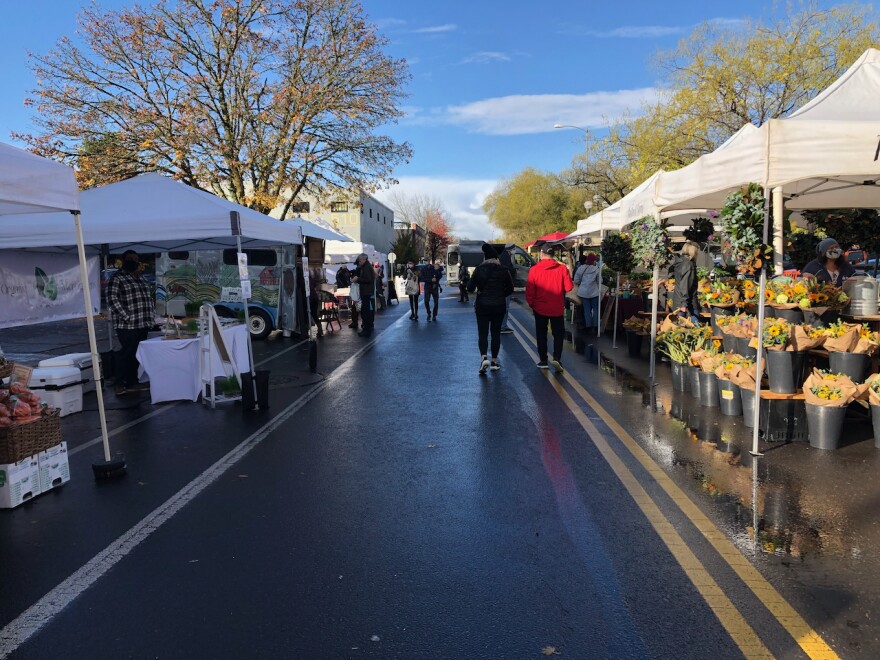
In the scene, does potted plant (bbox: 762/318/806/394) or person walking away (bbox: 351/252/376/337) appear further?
person walking away (bbox: 351/252/376/337)

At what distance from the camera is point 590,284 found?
14.5 metres

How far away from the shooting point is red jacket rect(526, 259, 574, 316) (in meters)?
9.53

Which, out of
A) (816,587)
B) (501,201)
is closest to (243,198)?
(816,587)

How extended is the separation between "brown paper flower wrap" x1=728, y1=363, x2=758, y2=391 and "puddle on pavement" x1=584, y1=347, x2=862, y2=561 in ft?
1.48

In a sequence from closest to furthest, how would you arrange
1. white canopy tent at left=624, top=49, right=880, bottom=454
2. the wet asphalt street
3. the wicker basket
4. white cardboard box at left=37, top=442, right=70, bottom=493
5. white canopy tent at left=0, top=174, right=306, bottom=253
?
the wet asphalt street → the wicker basket → white cardboard box at left=37, top=442, right=70, bottom=493 → white canopy tent at left=624, top=49, right=880, bottom=454 → white canopy tent at left=0, top=174, right=306, bottom=253

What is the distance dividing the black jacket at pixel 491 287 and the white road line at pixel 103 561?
4295 mm

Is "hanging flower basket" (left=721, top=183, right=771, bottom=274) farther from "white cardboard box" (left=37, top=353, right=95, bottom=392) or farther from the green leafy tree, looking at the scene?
the green leafy tree

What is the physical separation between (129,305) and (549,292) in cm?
605

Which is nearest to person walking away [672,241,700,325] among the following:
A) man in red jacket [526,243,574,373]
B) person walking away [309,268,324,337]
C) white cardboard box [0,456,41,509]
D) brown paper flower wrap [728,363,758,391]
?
man in red jacket [526,243,574,373]

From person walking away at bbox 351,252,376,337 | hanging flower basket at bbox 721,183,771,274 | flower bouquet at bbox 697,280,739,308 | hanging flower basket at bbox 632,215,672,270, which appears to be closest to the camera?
hanging flower basket at bbox 721,183,771,274

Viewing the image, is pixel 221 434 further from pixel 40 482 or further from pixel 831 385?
pixel 831 385

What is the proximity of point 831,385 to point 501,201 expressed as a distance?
71.6m

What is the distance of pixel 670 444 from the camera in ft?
19.4

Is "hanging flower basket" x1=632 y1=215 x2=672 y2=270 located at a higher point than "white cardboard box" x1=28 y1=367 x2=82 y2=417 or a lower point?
higher
